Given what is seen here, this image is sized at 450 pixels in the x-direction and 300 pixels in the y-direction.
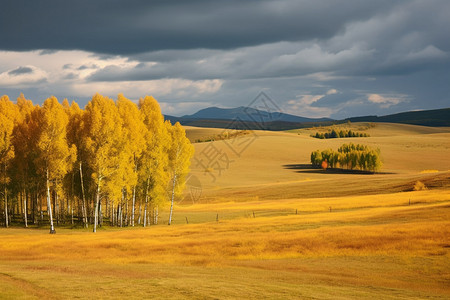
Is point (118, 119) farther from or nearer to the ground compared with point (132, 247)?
farther from the ground

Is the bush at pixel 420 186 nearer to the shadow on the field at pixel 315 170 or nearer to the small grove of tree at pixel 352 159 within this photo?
the shadow on the field at pixel 315 170

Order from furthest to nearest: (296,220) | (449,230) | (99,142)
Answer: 1. (99,142)
2. (296,220)
3. (449,230)

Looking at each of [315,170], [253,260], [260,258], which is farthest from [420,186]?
[315,170]

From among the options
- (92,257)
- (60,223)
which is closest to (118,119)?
(60,223)

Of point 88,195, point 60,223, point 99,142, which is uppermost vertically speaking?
point 99,142

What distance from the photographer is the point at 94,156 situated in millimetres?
57062

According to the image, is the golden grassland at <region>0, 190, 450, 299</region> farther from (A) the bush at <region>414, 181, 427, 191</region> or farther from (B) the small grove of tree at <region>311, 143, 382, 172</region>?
(B) the small grove of tree at <region>311, 143, 382, 172</region>

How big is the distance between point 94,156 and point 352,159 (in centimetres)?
11476

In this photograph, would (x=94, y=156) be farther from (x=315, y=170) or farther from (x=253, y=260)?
(x=315, y=170)

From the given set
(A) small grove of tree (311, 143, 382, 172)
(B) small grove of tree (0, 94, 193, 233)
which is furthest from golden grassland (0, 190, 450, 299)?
(A) small grove of tree (311, 143, 382, 172)

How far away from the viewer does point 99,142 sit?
187ft

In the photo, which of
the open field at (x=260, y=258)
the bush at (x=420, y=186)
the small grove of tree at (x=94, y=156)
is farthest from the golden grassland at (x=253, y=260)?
the bush at (x=420, y=186)

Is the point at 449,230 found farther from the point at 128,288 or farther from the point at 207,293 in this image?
the point at 128,288

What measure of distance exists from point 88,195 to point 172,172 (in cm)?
1342
